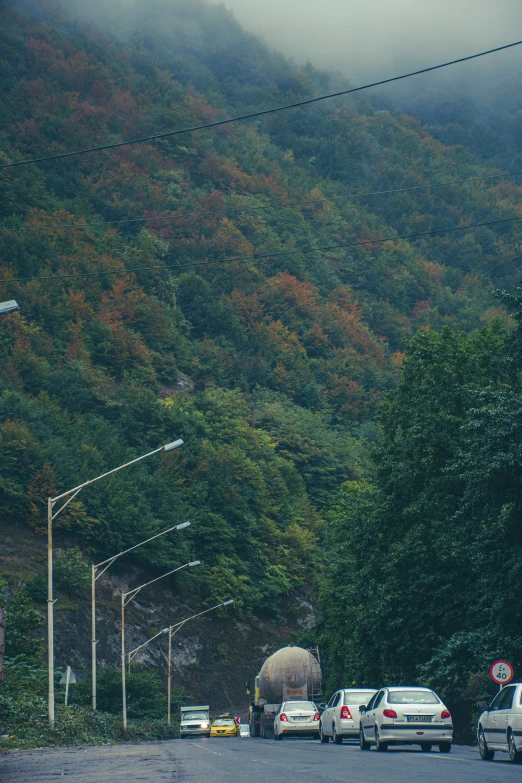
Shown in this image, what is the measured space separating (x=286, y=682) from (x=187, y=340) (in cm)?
9997

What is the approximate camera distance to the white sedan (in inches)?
1564

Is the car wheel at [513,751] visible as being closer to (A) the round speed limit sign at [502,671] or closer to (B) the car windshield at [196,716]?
(A) the round speed limit sign at [502,671]

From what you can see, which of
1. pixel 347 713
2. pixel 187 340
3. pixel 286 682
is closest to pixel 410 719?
pixel 347 713

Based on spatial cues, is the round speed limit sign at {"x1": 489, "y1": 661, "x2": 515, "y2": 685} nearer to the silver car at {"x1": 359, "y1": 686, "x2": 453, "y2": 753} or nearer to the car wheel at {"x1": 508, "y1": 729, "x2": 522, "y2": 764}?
the silver car at {"x1": 359, "y1": 686, "x2": 453, "y2": 753}

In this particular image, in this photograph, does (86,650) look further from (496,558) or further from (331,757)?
(331,757)

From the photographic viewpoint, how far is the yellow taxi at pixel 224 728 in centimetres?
6194

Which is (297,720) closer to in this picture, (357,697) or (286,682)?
(286,682)

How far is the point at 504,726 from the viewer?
68.2 feet

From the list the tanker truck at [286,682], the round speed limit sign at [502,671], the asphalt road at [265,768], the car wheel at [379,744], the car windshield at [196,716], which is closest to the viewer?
the asphalt road at [265,768]

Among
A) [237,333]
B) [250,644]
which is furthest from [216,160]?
[250,644]

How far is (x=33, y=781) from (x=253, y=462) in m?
101

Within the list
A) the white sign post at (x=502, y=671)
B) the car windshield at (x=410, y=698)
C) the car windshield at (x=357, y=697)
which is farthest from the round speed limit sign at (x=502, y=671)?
the car windshield at (x=410, y=698)

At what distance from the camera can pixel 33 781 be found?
17.1 m

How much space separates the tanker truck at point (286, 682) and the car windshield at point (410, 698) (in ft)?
72.4
